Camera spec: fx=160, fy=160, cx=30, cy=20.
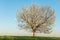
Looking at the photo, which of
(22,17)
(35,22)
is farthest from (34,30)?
(22,17)

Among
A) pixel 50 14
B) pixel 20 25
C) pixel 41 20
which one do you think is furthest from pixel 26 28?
pixel 50 14

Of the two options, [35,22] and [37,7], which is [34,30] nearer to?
[35,22]

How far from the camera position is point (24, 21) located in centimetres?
4097

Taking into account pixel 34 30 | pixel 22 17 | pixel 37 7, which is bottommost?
pixel 34 30

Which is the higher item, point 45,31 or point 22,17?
point 22,17

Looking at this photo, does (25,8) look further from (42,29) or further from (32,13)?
(42,29)

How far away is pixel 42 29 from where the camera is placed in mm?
40875

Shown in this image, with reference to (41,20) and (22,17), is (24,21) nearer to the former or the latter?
(22,17)

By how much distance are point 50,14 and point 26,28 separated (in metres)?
7.19

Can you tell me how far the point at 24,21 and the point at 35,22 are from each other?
2981 mm

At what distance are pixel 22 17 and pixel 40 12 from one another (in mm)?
4809

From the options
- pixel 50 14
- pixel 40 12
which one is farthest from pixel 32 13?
pixel 50 14

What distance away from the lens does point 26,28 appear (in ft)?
135

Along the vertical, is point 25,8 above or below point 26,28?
above
